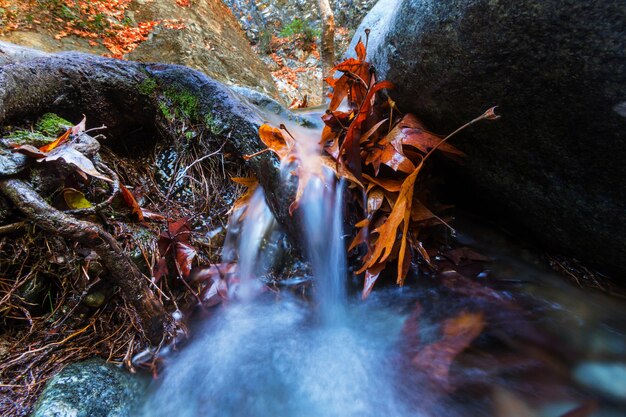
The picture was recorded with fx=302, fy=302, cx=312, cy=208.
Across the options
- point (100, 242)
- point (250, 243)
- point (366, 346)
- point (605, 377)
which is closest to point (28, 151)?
point (100, 242)

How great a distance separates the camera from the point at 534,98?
1602 mm

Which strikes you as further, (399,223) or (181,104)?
(181,104)

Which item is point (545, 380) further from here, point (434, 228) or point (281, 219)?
point (281, 219)

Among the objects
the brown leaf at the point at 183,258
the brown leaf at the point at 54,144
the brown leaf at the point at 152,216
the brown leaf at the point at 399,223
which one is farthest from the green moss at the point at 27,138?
the brown leaf at the point at 399,223

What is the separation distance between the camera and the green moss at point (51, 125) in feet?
6.61

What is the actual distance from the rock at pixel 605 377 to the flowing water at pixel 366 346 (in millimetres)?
22

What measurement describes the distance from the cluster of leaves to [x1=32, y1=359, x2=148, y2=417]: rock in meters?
1.32

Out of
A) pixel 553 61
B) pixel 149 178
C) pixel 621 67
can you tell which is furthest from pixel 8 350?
pixel 621 67

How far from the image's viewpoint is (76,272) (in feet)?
5.57

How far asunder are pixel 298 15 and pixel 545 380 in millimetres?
11592

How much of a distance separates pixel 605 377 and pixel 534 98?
1.42 metres

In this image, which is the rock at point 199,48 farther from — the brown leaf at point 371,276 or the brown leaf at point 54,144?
the brown leaf at point 371,276

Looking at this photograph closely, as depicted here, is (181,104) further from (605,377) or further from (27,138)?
(605,377)

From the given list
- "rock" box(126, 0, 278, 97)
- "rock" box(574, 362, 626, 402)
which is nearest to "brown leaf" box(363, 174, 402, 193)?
"rock" box(574, 362, 626, 402)
